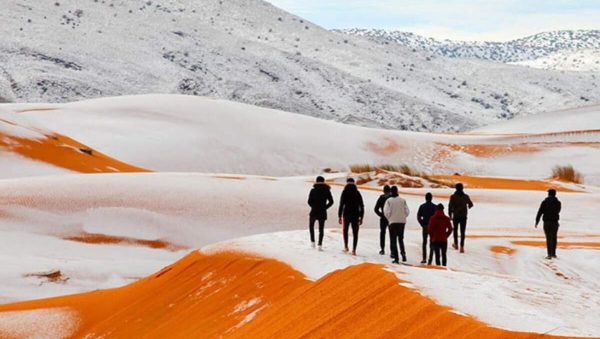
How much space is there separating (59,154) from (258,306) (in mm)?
20295

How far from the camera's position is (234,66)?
94.4 m

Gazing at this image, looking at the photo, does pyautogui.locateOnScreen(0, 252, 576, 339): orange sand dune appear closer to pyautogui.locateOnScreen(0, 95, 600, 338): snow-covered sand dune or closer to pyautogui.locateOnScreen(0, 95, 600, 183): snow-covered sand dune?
pyautogui.locateOnScreen(0, 95, 600, 338): snow-covered sand dune

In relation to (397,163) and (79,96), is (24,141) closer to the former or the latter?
(397,163)

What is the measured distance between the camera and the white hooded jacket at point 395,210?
14.9 metres

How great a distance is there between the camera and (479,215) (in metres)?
26.5

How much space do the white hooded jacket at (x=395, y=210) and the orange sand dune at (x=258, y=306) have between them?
203cm

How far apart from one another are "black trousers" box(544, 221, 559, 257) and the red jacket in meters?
2.81

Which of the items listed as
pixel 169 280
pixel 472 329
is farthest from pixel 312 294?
pixel 169 280

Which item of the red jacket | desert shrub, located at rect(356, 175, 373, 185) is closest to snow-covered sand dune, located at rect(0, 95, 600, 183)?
desert shrub, located at rect(356, 175, 373, 185)

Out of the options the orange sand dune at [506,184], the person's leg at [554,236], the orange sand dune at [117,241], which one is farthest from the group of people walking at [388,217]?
the orange sand dune at [506,184]

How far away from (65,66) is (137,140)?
4176 centimetres

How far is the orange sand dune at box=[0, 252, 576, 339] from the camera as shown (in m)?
8.80

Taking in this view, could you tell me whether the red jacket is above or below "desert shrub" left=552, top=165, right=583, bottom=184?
below

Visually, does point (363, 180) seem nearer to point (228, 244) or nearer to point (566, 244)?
point (566, 244)
